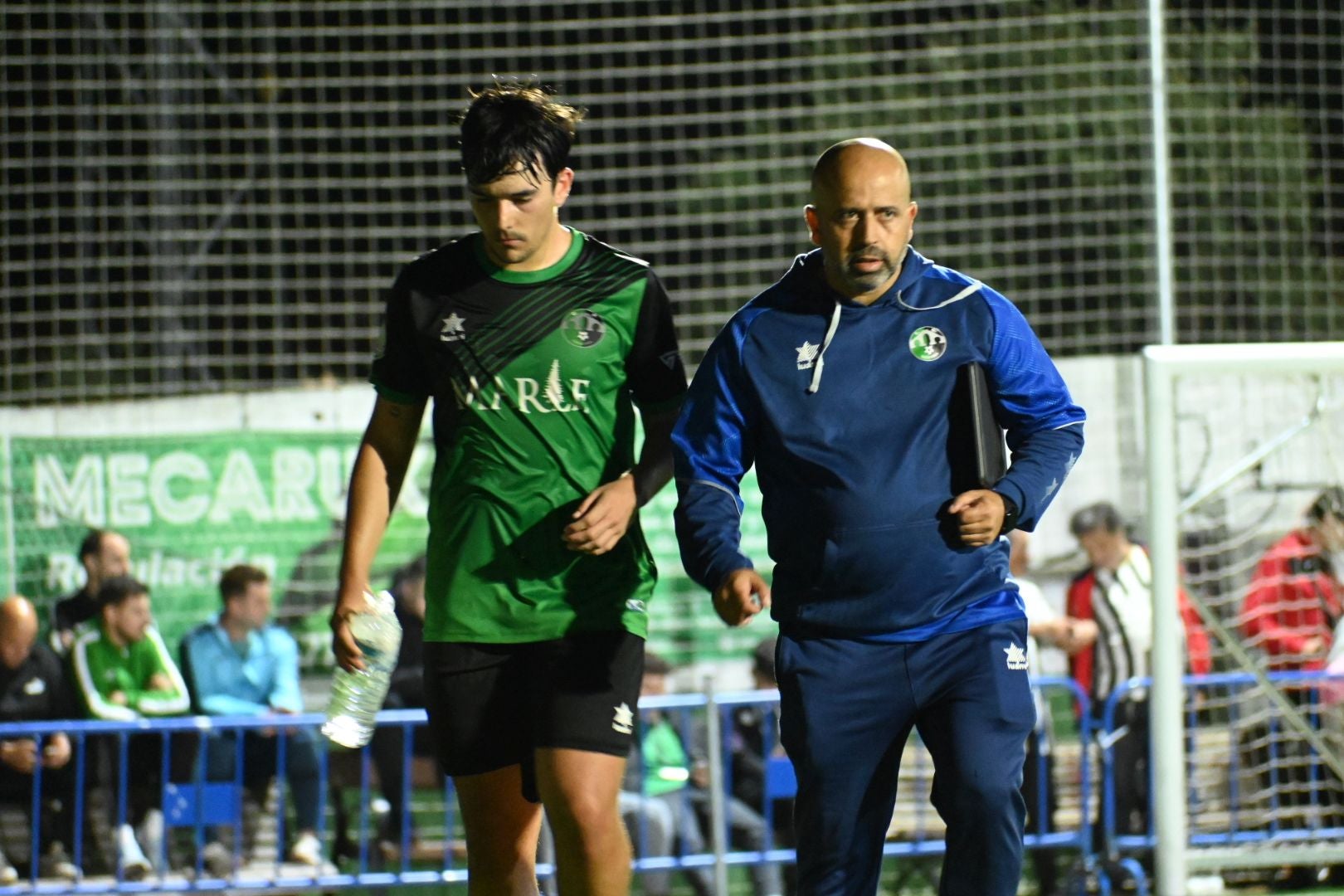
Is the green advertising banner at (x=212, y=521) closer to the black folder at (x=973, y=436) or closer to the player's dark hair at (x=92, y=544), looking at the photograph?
the player's dark hair at (x=92, y=544)

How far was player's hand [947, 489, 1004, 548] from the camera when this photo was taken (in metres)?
3.36

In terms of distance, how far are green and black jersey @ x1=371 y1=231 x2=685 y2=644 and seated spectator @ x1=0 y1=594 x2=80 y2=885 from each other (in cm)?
389

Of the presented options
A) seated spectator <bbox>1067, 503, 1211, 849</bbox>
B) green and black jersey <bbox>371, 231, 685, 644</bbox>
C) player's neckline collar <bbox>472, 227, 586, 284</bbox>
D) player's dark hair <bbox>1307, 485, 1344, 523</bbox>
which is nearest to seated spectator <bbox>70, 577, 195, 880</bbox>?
seated spectator <bbox>1067, 503, 1211, 849</bbox>

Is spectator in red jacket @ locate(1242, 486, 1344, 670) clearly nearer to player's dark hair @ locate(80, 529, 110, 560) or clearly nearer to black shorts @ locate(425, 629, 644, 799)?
black shorts @ locate(425, 629, 644, 799)

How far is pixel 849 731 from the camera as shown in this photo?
3.51 m

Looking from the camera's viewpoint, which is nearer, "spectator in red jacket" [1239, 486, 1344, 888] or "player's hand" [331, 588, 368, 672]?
"player's hand" [331, 588, 368, 672]

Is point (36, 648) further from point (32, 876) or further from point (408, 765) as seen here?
point (408, 765)

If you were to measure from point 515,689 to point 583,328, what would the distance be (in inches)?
31.8

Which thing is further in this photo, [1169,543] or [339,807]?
[339,807]

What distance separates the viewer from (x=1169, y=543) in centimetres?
555

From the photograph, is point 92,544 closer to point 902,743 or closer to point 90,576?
point 90,576

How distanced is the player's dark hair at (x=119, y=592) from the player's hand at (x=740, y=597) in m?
5.26

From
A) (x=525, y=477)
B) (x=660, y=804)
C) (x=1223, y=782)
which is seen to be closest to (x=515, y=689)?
(x=525, y=477)

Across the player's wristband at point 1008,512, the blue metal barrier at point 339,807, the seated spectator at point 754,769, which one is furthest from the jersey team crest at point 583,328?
the seated spectator at point 754,769
